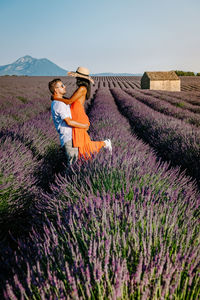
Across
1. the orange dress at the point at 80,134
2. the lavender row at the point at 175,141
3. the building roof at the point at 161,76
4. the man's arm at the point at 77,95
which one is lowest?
the lavender row at the point at 175,141

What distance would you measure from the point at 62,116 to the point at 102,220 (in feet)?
5.18

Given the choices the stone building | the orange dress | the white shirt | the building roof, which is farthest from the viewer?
the building roof

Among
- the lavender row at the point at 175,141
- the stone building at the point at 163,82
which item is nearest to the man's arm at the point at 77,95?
the lavender row at the point at 175,141

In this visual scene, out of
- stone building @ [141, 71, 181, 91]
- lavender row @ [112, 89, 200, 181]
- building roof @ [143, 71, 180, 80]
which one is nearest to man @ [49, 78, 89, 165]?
lavender row @ [112, 89, 200, 181]

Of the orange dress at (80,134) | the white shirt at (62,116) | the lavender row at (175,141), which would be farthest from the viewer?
the lavender row at (175,141)

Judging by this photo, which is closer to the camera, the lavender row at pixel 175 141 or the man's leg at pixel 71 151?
the man's leg at pixel 71 151

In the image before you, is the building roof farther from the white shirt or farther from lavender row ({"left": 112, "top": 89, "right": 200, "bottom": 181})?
the white shirt

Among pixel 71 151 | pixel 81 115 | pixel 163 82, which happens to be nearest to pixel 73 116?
pixel 81 115

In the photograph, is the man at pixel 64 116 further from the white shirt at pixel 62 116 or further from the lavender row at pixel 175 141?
the lavender row at pixel 175 141

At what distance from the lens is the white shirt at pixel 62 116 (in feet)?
8.37

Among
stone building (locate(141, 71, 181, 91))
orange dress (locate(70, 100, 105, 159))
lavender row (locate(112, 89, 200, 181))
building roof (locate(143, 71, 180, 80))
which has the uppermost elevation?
building roof (locate(143, 71, 180, 80))

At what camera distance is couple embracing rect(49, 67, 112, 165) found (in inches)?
102

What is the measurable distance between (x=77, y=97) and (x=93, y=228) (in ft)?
5.62

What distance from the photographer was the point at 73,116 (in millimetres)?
2707
